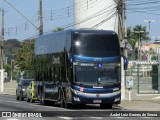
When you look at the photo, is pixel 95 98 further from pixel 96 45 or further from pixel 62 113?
pixel 62 113

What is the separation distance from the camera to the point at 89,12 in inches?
2466

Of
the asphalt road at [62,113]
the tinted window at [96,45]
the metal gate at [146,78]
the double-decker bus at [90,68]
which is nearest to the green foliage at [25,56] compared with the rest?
the metal gate at [146,78]

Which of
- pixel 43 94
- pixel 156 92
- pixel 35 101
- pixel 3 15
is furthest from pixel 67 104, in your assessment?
pixel 3 15

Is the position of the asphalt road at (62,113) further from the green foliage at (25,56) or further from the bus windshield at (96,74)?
the green foliage at (25,56)

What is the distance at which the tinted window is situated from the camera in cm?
3073

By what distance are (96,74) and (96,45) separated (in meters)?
1.54

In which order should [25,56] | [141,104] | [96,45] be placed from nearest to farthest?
[96,45]
[141,104]
[25,56]

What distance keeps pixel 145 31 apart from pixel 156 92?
88702mm

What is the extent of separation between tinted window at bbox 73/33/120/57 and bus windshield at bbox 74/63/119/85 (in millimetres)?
637

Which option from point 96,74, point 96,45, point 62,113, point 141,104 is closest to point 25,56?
point 141,104

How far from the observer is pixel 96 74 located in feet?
101

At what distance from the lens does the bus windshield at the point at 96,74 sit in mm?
30594

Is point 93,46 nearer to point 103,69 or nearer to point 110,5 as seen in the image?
point 103,69

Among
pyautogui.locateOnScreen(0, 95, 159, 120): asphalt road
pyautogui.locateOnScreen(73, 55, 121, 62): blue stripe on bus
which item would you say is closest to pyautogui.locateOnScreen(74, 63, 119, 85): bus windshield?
pyautogui.locateOnScreen(73, 55, 121, 62): blue stripe on bus
